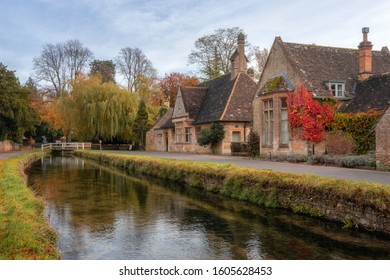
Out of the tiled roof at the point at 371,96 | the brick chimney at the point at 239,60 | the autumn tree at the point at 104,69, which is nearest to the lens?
the tiled roof at the point at 371,96

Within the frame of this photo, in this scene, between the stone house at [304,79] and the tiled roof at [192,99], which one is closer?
the stone house at [304,79]

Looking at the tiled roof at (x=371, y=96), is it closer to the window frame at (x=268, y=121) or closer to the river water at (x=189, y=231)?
the window frame at (x=268, y=121)

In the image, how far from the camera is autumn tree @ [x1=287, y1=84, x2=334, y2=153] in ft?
78.1

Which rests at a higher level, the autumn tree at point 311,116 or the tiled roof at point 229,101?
the tiled roof at point 229,101

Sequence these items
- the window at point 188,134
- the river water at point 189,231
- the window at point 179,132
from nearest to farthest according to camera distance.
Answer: the river water at point 189,231 → the window at point 188,134 → the window at point 179,132

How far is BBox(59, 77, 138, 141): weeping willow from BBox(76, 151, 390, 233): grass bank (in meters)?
30.9

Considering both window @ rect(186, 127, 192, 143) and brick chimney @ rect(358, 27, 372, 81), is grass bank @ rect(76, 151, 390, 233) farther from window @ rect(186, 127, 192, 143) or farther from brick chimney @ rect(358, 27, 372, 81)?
window @ rect(186, 127, 192, 143)

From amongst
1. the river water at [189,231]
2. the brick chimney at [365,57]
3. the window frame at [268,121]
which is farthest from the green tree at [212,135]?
the river water at [189,231]

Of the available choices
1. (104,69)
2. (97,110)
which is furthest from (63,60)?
(104,69)

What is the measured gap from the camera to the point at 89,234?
1062cm

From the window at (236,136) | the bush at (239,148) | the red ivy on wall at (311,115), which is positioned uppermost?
the red ivy on wall at (311,115)

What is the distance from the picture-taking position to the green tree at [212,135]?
33.9 metres

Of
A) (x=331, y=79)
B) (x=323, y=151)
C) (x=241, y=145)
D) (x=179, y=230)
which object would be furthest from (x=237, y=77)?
(x=179, y=230)

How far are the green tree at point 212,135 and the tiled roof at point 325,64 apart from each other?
373 inches
